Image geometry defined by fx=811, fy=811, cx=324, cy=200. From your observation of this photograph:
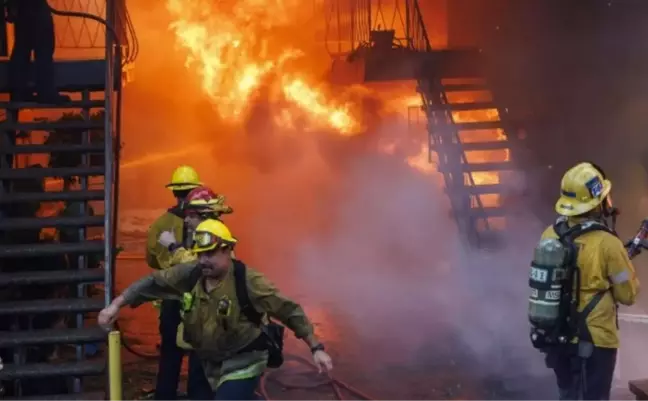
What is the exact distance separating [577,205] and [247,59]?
1480cm

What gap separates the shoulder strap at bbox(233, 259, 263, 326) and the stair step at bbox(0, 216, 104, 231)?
3.58 metres

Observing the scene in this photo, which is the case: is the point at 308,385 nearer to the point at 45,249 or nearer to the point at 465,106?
the point at 45,249

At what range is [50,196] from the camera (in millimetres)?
8156

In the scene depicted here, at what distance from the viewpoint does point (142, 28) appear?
2294cm

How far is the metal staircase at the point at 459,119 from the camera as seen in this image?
11.0 m

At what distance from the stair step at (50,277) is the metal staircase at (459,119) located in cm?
506

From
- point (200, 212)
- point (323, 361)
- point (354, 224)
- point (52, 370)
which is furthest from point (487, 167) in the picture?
point (323, 361)

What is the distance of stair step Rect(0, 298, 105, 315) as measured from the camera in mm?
7352

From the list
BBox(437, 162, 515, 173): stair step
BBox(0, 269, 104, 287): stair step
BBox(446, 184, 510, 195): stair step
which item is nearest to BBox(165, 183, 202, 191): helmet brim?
BBox(0, 269, 104, 287): stair step

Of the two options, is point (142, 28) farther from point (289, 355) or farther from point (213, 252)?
point (213, 252)

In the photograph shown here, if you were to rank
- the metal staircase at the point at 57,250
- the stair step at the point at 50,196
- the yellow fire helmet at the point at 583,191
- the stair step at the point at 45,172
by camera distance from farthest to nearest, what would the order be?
the stair step at the point at 45,172 → the stair step at the point at 50,196 → the metal staircase at the point at 57,250 → the yellow fire helmet at the point at 583,191

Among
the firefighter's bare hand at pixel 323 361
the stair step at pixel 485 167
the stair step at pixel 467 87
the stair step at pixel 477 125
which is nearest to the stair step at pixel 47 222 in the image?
the firefighter's bare hand at pixel 323 361

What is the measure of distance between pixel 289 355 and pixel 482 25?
6916 mm

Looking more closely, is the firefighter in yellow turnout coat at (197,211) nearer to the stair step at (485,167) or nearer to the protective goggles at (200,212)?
the protective goggles at (200,212)
